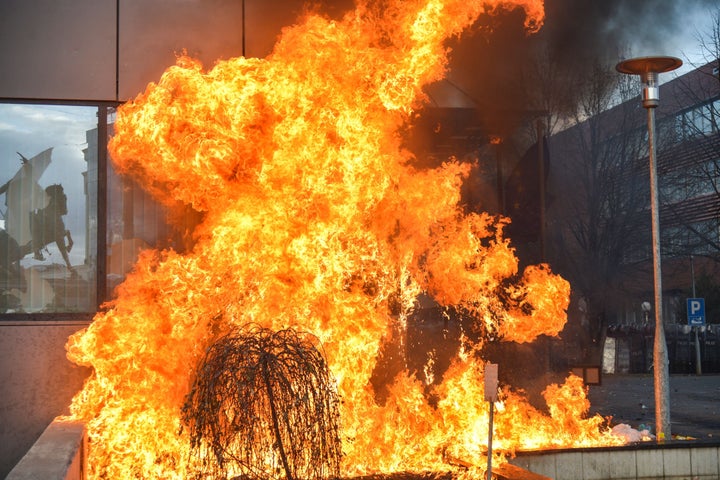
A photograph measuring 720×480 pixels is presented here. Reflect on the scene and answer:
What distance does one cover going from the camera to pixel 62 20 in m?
9.57

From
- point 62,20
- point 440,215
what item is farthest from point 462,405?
point 62,20

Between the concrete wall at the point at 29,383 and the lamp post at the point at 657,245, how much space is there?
7505mm

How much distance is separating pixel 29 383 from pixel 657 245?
849 centimetres

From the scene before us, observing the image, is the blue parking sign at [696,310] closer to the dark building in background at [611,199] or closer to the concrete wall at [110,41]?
the dark building in background at [611,199]

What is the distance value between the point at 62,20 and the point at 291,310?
15.6 feet

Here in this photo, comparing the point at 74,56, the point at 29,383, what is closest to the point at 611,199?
the point at 74,56

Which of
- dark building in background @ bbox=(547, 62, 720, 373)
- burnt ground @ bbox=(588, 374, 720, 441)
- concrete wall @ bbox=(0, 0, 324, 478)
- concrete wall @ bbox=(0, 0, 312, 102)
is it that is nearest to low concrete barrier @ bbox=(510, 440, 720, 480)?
burnt ground @ bbox=(588, 374, 720, 441)

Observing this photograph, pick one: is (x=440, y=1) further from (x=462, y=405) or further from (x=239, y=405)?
(x=239, y=405)

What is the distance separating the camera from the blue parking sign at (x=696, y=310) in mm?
21016

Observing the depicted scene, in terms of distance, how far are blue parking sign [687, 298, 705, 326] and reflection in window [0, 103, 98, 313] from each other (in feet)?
56.1

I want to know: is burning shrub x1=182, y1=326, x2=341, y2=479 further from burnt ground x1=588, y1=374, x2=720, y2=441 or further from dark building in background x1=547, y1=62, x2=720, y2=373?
dark building in background x1=547, y1=62, x2=720, y2=373

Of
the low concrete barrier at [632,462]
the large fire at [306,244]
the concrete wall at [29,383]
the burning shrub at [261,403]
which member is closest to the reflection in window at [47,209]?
the concrete wall at [29,383]

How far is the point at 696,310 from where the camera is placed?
21.1m

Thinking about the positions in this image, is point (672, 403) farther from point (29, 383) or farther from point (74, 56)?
point (74, 56)
